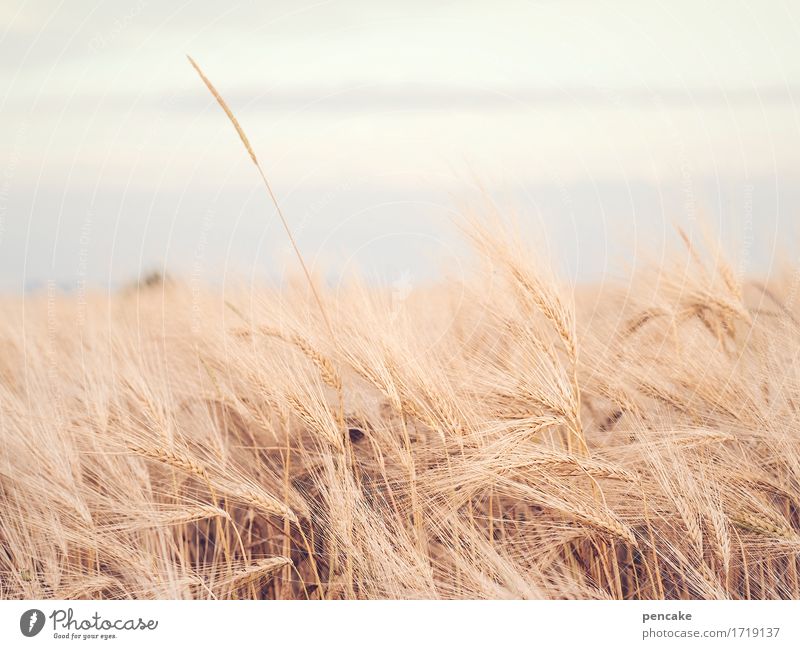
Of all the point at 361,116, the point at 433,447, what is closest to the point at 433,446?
the point at 433,447

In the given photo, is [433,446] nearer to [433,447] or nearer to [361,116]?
[433,447]

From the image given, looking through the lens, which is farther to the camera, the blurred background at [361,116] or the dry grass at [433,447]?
the blurred background at [361,116]

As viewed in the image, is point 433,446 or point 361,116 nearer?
point 433,446

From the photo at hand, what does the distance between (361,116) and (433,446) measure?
3.40 ft

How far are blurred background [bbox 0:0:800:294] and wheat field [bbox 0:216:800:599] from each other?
237 millimetres

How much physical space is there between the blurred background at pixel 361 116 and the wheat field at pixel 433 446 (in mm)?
237

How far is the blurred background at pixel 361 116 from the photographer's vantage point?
1974 mm

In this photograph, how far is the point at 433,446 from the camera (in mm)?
1677

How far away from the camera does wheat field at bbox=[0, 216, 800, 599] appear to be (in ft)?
5.00

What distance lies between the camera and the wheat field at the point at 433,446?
1525 mm

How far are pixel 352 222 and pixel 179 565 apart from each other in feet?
3.58

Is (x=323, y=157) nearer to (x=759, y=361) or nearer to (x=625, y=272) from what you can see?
(x=625, y=272)

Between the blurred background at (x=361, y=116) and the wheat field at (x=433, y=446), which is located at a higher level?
the blurred background at (x=361, y=116)

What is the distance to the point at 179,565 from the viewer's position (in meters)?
1.81
